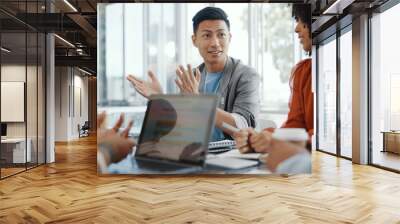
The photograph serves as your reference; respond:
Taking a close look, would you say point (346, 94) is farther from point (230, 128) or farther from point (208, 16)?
point (208, 16)

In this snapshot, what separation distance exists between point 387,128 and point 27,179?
6.12 meters

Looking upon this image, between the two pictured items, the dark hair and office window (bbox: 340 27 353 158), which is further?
office window (bbox: 340 27 353 158)

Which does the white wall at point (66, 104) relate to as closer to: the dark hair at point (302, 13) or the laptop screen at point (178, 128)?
the laptop screen at point (178, 128)

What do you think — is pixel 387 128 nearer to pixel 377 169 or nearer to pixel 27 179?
pixel 377 169

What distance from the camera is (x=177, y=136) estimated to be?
14.9 feet

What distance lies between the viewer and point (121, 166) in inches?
195

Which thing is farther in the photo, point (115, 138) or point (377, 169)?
point (377, 169)

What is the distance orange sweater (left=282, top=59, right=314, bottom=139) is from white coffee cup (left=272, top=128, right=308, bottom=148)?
5 centimetres

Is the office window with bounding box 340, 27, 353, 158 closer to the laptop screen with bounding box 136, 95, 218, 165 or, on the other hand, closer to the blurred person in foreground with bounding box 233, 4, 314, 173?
the blurred person in foreground with bounding box 233, 4, 314, 173

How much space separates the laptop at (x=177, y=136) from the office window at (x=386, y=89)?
3385mm

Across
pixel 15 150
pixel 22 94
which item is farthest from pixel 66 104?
pixel 15 150

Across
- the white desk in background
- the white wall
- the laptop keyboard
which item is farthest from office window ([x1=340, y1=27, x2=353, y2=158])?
the white wall

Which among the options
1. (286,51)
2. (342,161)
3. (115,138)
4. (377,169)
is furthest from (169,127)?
(342,161)

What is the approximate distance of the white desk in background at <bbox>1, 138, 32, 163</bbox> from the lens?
20.2 ft
